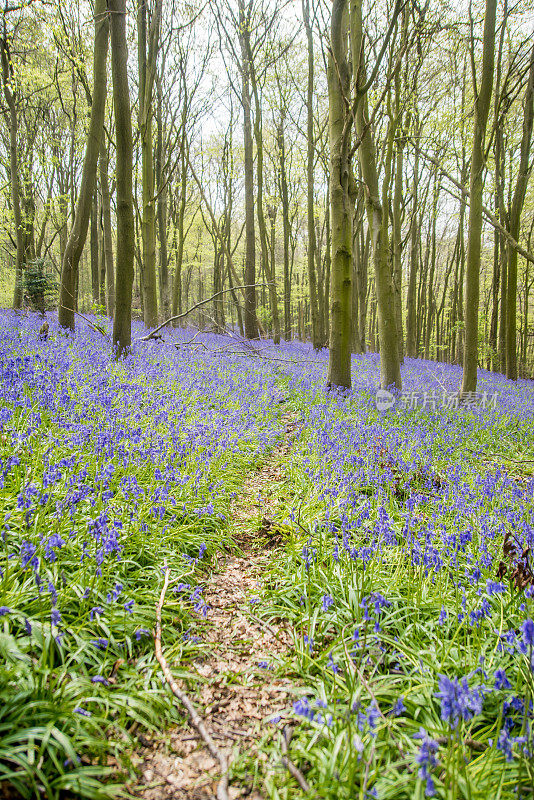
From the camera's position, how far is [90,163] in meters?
8.49

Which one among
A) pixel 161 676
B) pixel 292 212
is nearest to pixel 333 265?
pixel 161 676

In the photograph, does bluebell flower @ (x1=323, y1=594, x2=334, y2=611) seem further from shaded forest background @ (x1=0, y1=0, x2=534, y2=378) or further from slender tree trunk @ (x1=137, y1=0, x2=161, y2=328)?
slender tree trunk @ (x1=137, y1=0, x2=161, y2=328)

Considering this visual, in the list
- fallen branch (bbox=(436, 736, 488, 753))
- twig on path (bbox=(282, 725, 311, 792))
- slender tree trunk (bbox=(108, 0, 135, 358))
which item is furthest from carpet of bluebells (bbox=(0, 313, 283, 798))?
slender tree trunk (bbox=(108, 0, 135, 358))

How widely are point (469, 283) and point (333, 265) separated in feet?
11.2

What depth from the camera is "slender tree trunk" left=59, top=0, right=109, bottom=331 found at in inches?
323

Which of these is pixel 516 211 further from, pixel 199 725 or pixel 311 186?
pixel 199 725

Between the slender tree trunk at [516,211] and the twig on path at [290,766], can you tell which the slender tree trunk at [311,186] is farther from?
the twig on path at [290,766]

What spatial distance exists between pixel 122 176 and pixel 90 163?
5.28 ft

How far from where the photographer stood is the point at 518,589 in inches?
94.5

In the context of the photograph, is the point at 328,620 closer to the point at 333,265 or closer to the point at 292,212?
the point at 333,265

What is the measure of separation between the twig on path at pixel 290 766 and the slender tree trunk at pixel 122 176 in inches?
276

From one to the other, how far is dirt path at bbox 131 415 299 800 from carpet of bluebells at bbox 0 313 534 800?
10 centimetres

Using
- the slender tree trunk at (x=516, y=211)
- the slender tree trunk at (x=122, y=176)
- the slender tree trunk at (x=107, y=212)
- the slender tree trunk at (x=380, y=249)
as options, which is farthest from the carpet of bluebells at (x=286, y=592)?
the slender tree trunk at (x=516, y=211)

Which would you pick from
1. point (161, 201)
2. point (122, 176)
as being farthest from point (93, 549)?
point (161, 201)
